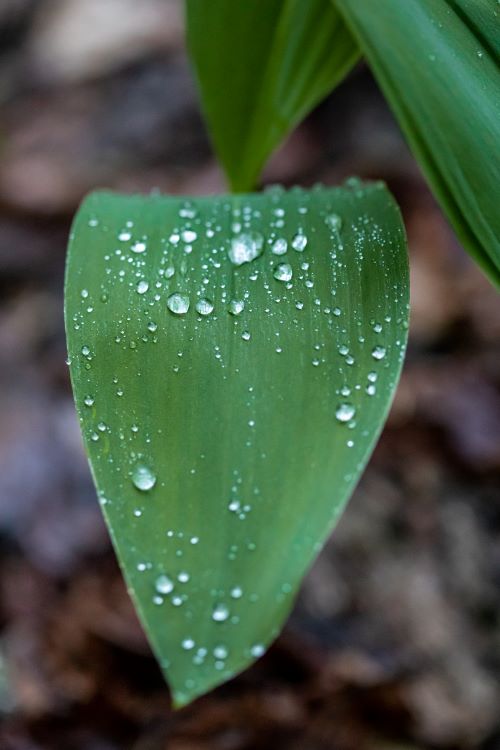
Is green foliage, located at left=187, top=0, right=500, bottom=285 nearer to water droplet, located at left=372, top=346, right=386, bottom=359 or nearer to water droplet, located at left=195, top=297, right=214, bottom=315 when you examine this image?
water droplet, located at left=372, top=346, right=386, bottom=359

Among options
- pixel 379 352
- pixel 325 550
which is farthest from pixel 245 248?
pixel 325 550

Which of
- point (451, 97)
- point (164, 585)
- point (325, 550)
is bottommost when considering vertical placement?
point (325, 550)

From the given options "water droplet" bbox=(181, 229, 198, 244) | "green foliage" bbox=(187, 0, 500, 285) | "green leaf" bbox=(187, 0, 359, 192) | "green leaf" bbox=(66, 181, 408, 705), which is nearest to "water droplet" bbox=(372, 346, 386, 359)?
"green leaf" bbox=(66, 181, 408, 705)

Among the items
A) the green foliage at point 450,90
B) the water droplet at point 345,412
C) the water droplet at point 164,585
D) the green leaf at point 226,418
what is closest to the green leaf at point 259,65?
the green foliage at point 450,90

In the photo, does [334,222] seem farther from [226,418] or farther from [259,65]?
[259,65]

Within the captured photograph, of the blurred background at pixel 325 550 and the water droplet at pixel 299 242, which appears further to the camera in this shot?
the blurred background at pixel 325 550

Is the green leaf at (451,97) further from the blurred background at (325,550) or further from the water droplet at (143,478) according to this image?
the blurred background at (325,550)
